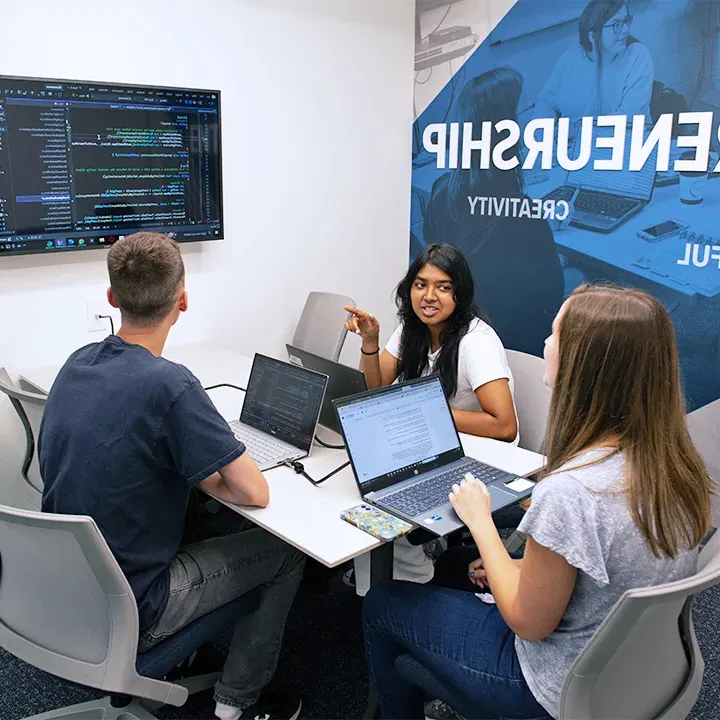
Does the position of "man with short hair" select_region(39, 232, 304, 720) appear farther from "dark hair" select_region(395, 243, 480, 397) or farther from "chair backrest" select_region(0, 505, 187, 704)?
"dark hair" select_region(395, 243, 480, 397)

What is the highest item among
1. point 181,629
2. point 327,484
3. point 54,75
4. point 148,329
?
point 54,75

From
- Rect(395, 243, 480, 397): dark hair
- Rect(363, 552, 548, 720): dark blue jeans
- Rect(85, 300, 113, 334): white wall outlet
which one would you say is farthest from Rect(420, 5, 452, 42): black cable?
Rect(363, 552, 548, 720): dark blue jeans

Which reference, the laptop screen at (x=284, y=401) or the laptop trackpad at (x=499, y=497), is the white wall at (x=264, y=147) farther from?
the laptop trackpad at (x=499, y=497)

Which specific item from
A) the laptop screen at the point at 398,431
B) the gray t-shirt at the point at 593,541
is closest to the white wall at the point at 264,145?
the laptop screen at the point at 398,431

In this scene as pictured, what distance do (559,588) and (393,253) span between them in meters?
3.25

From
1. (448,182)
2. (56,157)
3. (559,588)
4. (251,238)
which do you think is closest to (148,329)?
(559,588)

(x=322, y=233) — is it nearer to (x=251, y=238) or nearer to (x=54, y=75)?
(x=251, y=238)

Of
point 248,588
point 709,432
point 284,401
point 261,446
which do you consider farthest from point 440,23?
point 248,588

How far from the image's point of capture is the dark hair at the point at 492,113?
3781mm

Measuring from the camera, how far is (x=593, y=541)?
4.16ft

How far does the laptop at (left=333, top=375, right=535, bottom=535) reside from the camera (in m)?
1.83

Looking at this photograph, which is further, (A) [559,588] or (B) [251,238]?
(B) [251,238]

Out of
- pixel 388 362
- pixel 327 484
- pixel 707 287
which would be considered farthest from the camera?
pixel 707 287

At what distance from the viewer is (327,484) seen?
1.98 m
